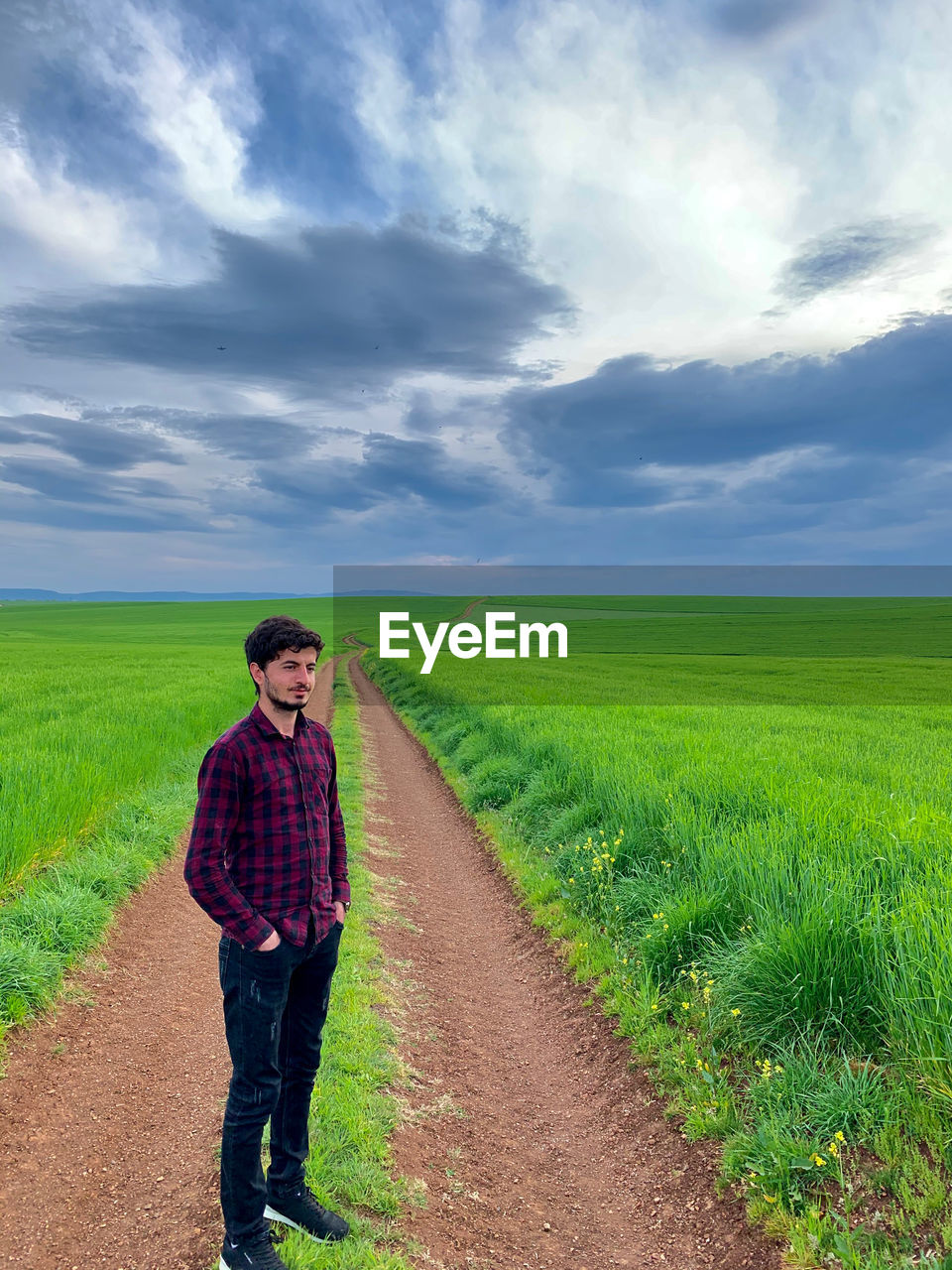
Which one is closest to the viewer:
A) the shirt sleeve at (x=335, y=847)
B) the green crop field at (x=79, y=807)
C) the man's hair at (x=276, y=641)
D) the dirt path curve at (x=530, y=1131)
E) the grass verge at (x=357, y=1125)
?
the man's hair at (x=276, y=641)

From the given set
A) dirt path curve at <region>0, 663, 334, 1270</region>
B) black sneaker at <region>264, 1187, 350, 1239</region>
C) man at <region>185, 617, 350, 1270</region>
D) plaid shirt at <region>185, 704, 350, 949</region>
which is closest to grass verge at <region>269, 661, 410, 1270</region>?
black sneaker at <region>264, 1187, 350, 1239</region>

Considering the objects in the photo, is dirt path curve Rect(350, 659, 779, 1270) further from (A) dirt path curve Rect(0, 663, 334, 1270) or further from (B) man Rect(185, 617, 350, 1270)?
(A) dirt path curve Rect(0, 663, 334, 1270)

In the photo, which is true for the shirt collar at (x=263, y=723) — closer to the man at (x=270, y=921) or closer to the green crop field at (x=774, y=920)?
the man at (x=270, y=921)

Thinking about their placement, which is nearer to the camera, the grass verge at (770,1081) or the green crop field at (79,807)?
the grass verge at (770,1081)

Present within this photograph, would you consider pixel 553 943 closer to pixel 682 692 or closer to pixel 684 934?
pixel 684 934

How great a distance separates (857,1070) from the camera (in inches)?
176

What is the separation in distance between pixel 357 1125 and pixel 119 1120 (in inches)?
69.7

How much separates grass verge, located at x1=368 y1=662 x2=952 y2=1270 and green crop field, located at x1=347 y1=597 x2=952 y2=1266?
14 millimetres

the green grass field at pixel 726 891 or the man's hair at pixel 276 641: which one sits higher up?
the man's hair at pixel 276 641

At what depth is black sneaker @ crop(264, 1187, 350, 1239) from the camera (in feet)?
12.7

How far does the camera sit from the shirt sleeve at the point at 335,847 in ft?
13.3

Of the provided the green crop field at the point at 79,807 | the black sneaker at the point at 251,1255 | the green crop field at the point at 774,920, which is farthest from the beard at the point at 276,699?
the green crop field at the point at 79,807

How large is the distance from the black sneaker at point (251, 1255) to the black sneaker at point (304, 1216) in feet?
0.85

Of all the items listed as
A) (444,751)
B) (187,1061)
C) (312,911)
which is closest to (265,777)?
(312,911)
